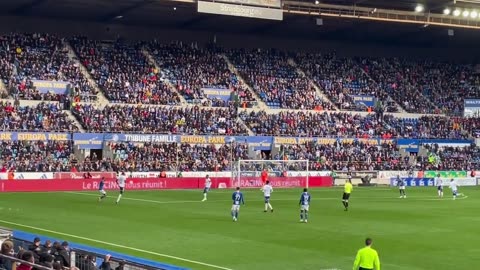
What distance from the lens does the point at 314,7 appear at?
75625 millimetres

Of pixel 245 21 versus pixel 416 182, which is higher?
pixel 245 21

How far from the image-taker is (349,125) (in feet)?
277

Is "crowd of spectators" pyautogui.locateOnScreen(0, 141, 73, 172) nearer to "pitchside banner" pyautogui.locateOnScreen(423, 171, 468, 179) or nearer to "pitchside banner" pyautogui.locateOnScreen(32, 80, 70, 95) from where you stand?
"pitchside banner" pyautogui.locateOnScreen(32, 80, 70, 95)

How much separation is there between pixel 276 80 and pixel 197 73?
9.50m

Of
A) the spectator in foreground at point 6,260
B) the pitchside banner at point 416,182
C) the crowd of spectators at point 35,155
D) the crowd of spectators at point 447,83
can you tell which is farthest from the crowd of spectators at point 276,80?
the spectator in foreground at point 6,260

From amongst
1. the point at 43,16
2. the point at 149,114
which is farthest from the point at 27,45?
the point at 149,114

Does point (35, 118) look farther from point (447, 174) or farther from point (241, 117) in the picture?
point (447, 174)

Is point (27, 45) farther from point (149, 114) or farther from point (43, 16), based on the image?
point (149, 114)

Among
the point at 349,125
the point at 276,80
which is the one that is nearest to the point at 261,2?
the point at 276,80

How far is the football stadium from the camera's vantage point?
44.9 metres

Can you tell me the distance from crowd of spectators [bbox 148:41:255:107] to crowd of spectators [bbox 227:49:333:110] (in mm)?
1965

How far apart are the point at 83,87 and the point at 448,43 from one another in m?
50.7

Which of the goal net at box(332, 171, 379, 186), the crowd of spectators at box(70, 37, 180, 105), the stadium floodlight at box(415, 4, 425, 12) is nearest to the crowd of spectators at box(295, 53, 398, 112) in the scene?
the goal net at box(332, 171, 379, 186)

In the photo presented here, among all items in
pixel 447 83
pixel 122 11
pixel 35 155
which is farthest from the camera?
pixel 447 83
